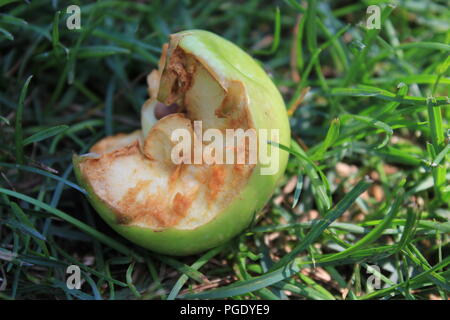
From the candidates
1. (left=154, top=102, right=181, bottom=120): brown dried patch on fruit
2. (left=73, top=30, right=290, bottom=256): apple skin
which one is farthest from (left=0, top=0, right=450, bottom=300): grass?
(left=154, top=102, right=181, bottom=120): brown dried patch on fruit

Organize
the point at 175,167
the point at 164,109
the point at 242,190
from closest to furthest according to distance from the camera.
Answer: the point at 242,190
the point at 175,167
the point at 164,109

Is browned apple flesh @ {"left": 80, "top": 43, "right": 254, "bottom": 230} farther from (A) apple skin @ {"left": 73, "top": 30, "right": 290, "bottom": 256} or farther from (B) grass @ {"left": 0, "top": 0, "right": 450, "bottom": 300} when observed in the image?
(B) grass @ {"left": 0, "top": 0, "right": 450, "bottom": 300}

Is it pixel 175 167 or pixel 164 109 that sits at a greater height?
pixel 164 109

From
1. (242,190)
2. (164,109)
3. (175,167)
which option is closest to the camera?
(242,190)

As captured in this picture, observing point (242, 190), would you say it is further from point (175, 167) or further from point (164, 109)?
point (164, 109)

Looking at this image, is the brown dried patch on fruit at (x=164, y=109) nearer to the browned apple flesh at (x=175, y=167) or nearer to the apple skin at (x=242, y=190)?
the browned apple flesh at (x=175, y=167)

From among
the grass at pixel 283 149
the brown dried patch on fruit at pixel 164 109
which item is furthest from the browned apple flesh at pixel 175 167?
the grass at pixel 283 149

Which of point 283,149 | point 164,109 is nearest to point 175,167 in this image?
point 164,109
